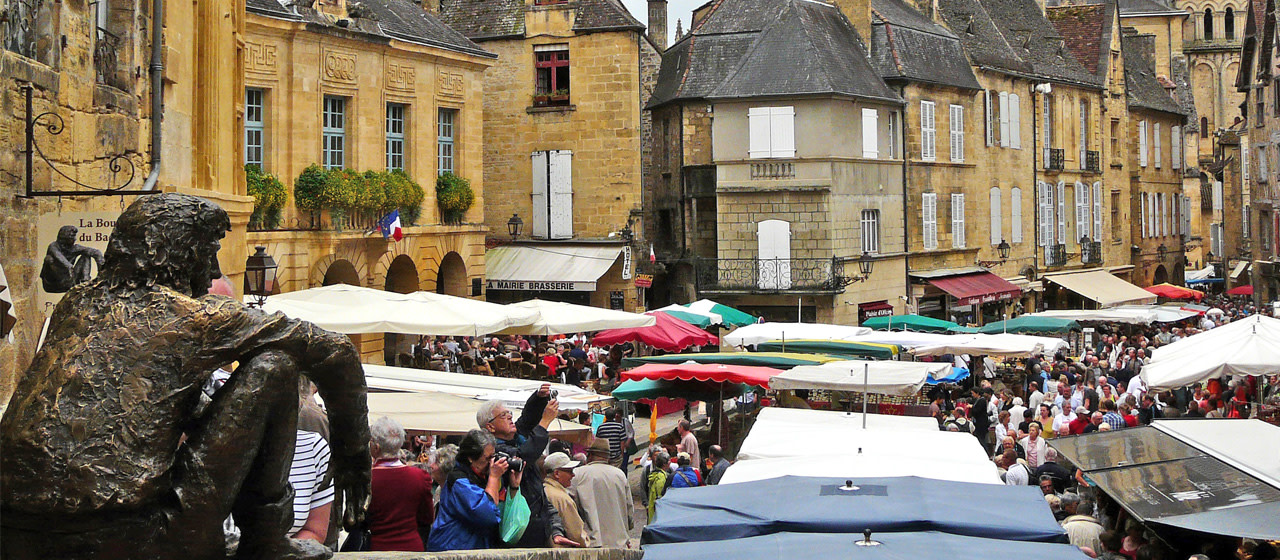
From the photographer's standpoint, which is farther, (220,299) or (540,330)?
(540,330)

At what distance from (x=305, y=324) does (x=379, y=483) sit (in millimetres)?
2538

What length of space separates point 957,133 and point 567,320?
67.7 feet

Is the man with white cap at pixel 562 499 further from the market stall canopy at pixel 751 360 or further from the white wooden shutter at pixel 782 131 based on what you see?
the white wooden shutter at pixel 782 131

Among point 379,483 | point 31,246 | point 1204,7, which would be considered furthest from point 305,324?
point 1204,7

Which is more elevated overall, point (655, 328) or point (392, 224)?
point (392, 224)

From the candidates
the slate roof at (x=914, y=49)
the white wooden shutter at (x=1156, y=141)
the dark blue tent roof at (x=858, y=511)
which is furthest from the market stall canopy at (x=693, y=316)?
the white wooden shutter at (x=1156, y=141)

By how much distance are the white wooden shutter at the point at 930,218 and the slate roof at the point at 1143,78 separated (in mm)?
14159

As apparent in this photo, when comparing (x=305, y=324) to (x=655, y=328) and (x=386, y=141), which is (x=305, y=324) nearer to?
(x=655, y=328)

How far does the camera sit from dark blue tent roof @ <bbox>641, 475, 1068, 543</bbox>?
604 cm

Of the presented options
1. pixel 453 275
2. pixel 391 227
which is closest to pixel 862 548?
pixel 391 227

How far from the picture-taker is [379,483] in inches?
212

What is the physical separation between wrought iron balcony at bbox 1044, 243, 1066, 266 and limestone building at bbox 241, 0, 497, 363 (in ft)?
62.1

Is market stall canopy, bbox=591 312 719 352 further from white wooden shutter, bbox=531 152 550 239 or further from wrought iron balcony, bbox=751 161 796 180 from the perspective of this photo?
wrought iron balcony, bbox=751 161 796 180

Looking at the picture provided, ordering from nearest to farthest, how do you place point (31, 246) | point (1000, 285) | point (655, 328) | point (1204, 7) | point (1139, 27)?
point (31, 246) → point (655, 328) → point (1000, 285) → point (1139, 27) → point (1204, 7)
